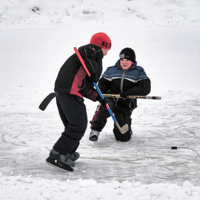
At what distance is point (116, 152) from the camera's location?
131 inches

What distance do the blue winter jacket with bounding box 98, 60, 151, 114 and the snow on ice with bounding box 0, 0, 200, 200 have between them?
1.80 feet

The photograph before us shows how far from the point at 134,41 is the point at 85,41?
2515 millimetres

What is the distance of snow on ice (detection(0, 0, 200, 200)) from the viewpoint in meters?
2.22

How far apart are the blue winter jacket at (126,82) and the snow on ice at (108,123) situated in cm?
55

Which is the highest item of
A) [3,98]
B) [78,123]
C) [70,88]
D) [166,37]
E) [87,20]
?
[87,20]

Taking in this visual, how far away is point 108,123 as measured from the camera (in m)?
5.17

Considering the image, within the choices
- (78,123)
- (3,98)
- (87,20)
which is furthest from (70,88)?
(87,20)

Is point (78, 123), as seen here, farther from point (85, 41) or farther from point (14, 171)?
point (85, 41)

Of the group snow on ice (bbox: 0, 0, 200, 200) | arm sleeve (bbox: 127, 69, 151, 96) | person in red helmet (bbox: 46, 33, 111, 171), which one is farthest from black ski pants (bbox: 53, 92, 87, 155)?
arm sleeve (bbox: 127, 69, 151, 96)

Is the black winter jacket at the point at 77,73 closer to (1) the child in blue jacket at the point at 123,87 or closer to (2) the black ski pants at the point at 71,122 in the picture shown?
(2) the black ski pants at the point at 71,122

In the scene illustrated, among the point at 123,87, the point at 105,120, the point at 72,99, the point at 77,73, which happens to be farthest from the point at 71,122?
the point at 123,87

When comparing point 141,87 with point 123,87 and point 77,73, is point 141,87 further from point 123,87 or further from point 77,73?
point 77,73

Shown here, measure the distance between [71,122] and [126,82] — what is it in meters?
1.51

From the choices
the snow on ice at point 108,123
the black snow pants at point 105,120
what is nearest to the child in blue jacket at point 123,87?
the black snow pants at point 105,120
